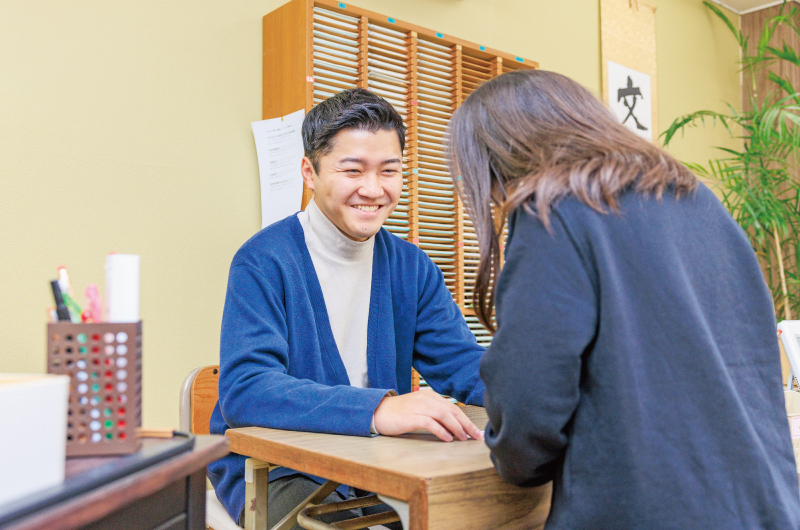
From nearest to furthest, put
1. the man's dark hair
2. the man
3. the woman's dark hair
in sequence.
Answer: the woman's dark hair → the man → the man's dark hair

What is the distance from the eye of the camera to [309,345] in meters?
1.60

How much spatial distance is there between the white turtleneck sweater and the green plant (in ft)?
8.61

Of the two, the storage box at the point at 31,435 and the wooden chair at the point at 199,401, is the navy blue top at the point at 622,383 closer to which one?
the storage box at the point at 31,435

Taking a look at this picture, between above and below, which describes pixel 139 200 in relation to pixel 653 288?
above

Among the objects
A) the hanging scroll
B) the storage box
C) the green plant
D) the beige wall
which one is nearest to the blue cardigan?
the storage box

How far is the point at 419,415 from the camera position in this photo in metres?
1.17

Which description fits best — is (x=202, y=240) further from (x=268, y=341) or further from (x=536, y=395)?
(x=536, y=395)

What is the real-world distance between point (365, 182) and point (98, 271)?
1.17 metres

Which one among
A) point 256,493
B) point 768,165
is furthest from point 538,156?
point 768,165

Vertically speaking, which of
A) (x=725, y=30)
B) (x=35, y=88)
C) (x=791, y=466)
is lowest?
(x=791, y=466)

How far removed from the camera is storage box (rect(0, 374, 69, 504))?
1.91 feet

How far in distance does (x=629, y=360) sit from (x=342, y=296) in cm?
104

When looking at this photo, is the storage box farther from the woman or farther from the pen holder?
the woman

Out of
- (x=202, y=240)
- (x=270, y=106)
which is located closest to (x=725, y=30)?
(x=270, y=106)
